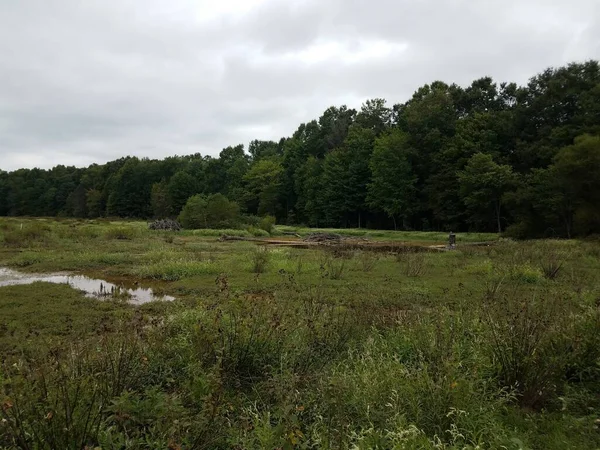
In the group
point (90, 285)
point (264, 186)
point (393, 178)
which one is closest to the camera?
point (90, 285)

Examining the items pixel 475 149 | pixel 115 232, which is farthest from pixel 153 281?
pixel 475 149

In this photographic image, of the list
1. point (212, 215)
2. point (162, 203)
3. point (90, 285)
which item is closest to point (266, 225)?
point (212, 215)

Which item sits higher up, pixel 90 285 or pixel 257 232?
pixel 257 232

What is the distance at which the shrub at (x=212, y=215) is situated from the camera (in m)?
47.0

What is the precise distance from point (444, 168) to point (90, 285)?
150ft

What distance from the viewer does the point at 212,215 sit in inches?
1854

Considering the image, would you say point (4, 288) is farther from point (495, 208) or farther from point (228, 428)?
point (495, 208)

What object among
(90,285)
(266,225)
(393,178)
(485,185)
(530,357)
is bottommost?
(90,285)

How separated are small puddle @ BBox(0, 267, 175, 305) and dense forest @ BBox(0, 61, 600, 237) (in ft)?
104

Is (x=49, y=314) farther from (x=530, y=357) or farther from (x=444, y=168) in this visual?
(x=444, y=168)

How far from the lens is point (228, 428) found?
3.71 meters

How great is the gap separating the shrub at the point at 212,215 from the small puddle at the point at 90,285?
30.7 m

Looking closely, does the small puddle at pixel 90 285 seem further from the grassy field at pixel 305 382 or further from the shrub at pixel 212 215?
the shrub at pixel 212 215

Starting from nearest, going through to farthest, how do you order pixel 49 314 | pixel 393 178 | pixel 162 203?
pixel 49 314 < pixel 393 178 < pixel 162 203
